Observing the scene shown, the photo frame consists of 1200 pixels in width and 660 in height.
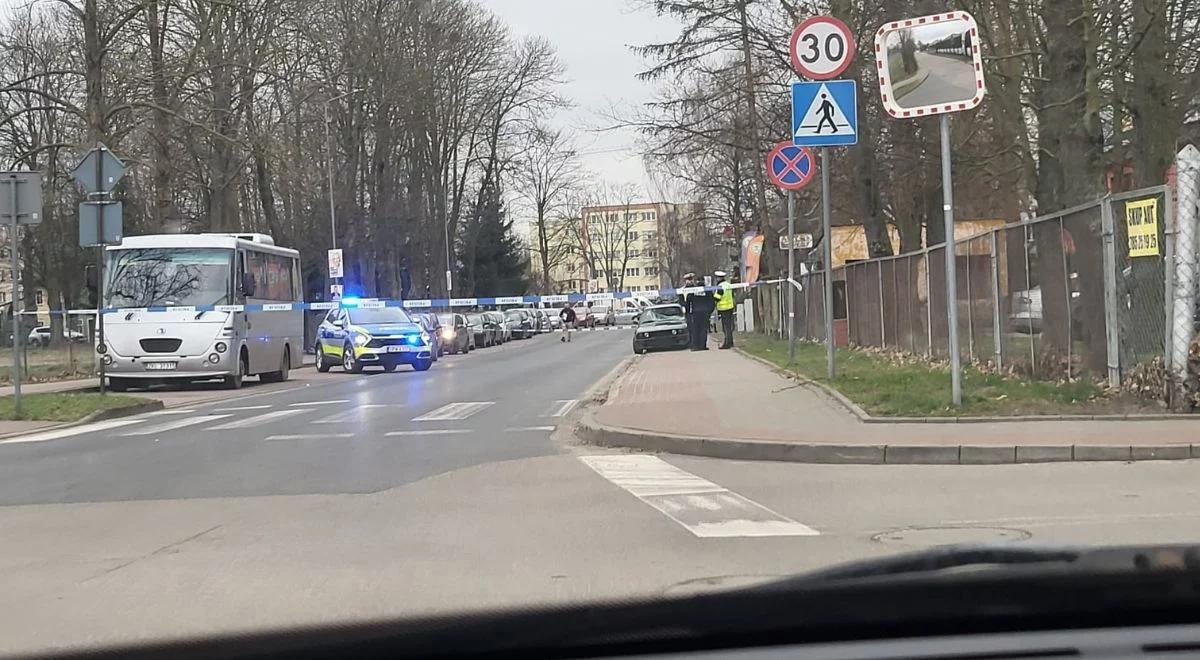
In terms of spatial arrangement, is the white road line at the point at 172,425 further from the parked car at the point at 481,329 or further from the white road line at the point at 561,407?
the parked car at the point at 481,329

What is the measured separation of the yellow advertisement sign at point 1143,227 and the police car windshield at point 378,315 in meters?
21.1

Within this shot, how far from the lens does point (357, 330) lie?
30.6 m

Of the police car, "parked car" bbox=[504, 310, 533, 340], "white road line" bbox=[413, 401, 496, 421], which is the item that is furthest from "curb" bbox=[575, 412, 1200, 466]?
"parked car" bbox=[504, 310, 533, 340]

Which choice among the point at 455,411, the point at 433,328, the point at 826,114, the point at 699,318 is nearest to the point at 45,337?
the point at 433,328

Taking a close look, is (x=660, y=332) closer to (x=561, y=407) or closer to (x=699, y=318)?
(x=699, y=318)

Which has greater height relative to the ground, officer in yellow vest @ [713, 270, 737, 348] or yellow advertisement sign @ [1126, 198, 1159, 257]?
yellow advertisement sign @ [1126, 198, 1159, 257]

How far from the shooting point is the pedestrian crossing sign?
1482 centimetres

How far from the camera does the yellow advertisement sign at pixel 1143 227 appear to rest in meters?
12.0

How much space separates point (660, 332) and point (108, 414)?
1820 cm

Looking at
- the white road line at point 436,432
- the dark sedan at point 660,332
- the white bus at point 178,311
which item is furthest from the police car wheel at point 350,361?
the white road line at point 436,432

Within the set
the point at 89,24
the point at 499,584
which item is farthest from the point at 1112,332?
the point at 89,24

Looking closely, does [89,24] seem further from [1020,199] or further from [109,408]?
[1020,199]

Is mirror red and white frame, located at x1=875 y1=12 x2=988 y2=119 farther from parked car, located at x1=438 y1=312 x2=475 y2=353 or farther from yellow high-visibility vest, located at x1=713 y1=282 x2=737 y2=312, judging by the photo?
parked car, located at x1=438 y1=312 x2=475 y2=353

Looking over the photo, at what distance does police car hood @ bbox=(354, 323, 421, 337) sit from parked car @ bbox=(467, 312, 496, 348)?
19.6m
